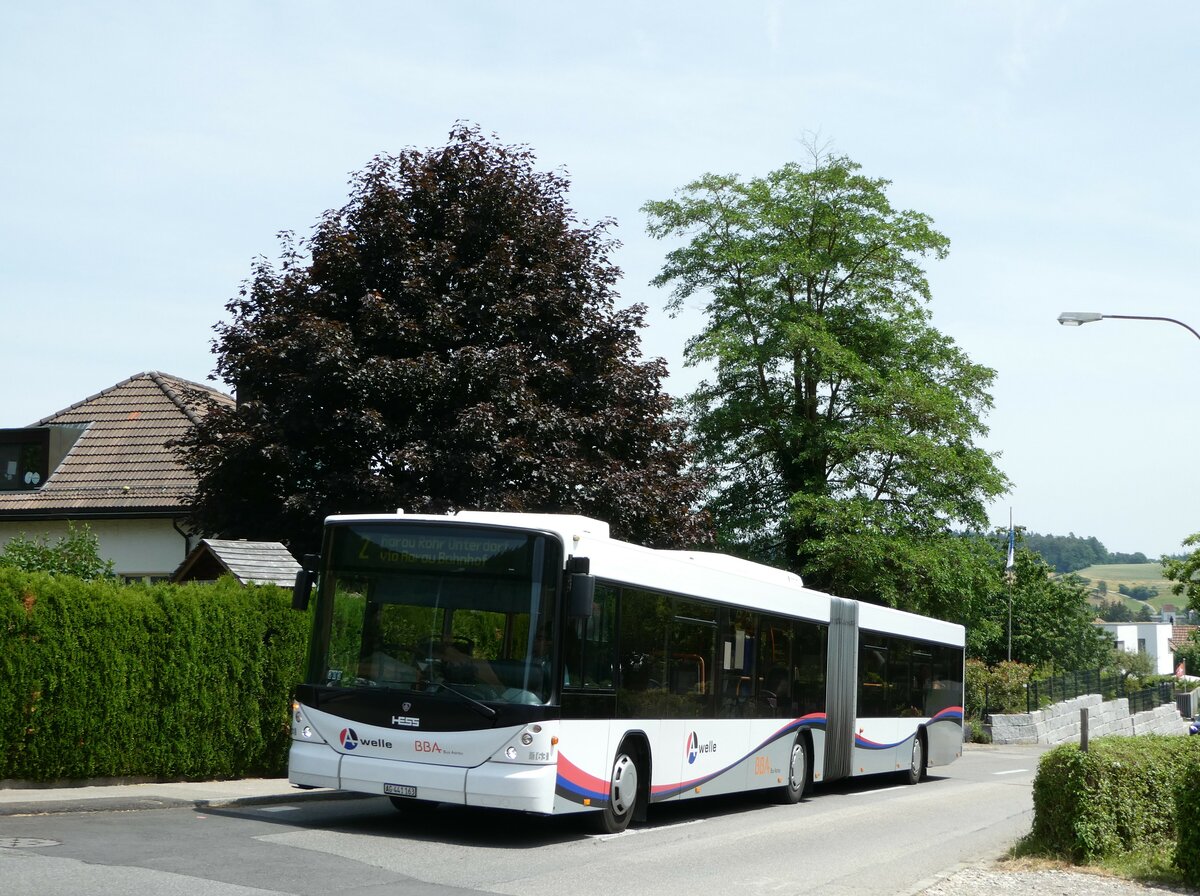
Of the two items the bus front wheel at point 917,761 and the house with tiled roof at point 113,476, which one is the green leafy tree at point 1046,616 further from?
the house with tiled roof at point 113,476

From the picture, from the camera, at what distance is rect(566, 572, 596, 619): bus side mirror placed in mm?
12328

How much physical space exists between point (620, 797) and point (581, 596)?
8.71 ft

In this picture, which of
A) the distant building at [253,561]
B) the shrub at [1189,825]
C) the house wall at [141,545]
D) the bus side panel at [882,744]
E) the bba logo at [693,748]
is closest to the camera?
the shrub at [1189,825]

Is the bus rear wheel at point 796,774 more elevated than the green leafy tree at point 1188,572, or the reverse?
the green leafy tree at point 1188,572

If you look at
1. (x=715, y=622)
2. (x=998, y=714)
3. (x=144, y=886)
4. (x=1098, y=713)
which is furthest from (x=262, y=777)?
(x=1098, y=713)

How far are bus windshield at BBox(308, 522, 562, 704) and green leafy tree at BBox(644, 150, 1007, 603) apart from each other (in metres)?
24.3

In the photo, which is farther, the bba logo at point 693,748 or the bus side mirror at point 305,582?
the bba logo at point 693,748

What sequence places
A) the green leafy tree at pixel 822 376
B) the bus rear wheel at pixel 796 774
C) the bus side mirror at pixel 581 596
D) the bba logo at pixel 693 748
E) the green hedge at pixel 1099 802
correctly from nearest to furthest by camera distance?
1. the green hedge at pixel 1099 802
2. the bus side mirror at pixel 581 596
3. the bba logo at pixel 693 748
4. the bus rear wheel at pixel 796 774
5. the green leafy tree at pixel 822 376

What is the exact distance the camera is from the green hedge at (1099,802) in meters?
11.9

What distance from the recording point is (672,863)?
11.8 meters

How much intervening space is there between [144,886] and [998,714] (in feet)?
124

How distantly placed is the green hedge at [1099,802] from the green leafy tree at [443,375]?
11621mm

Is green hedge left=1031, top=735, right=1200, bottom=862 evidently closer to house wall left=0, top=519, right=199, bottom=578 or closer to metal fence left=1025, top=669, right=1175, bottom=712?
house wall left=0, top=519, right=199, bottom=578

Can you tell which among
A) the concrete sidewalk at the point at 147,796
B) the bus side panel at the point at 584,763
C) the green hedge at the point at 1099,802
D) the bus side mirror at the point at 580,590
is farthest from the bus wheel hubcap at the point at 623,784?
the green hedge at the point at 1099,802
